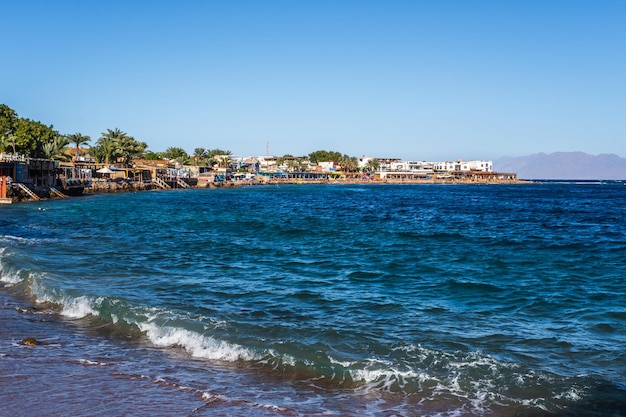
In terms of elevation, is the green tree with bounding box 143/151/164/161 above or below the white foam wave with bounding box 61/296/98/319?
above

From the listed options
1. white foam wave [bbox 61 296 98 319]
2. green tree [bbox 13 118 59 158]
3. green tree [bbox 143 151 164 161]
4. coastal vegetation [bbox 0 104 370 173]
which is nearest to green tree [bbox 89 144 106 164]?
coastal vegetation [bbox 0 104 370 173]

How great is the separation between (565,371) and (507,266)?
12552mm

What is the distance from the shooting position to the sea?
30.1ft

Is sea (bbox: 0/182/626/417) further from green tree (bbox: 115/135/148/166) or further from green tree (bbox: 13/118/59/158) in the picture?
green tree (bbox: 115/135/148/166)

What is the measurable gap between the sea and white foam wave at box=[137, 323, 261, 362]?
4cm

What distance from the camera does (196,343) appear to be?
1216 cm

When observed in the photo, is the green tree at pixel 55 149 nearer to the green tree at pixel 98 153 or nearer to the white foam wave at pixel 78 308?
the green tree at pixel 98 153

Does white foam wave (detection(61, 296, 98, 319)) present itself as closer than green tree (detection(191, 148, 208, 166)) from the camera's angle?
Yes

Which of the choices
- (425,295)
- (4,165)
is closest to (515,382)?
(425,295)

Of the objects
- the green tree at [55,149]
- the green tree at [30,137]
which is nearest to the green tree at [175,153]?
the green tree at [55,149]

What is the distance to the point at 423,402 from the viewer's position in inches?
359

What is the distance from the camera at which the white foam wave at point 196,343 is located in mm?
11469

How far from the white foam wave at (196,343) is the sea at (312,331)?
1.6 inches

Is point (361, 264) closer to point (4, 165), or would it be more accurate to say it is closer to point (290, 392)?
point (290, 392)
